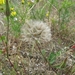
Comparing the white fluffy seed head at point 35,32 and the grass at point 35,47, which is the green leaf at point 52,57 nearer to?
the grass at point 35,47

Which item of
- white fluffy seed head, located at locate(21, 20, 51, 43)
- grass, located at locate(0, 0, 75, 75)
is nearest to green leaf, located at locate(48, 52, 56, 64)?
grass, located at locate(0, 0, 75, 75)

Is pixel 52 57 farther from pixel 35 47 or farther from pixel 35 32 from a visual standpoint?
pixel 35 32

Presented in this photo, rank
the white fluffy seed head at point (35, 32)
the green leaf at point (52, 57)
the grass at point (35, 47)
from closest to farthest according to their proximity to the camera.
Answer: the white fluffy seed head at point (35, 32), the grass at point (35, 47), the green leaf at point (52, 57)

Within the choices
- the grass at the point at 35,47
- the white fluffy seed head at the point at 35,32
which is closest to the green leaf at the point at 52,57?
the grass at the point at 35,47

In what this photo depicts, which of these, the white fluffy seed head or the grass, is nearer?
the white fluffy seed head

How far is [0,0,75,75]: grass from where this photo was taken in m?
2.01

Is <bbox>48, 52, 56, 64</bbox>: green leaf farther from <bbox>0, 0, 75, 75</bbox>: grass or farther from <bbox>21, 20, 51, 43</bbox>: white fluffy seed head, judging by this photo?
<bbox>21, 20, 51, 43</bbox>: white fluffy seed head

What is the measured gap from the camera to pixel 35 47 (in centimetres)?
231

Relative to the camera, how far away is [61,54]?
2.22 m

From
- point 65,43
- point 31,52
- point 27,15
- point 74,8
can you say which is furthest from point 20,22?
point 74,8

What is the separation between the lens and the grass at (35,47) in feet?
6.61

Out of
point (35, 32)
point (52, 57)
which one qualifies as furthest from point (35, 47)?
point (35, 32)

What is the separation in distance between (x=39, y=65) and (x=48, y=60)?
0.38 ft

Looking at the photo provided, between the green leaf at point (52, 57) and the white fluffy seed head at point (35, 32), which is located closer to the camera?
the white fluffy seed head at point (35, 32)
